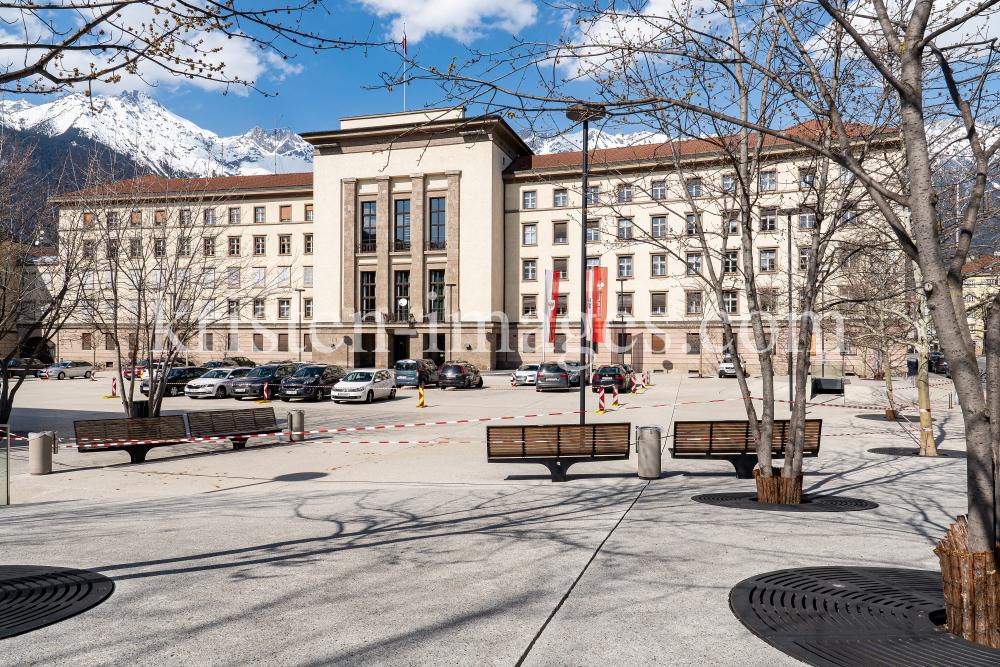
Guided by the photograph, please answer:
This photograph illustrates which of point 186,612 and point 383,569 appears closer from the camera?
point 186,612

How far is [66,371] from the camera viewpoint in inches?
1965

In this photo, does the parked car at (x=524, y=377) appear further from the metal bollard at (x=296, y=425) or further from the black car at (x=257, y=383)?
the metal bollard at (x=296, y=425)

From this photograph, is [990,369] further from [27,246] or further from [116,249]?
[27,246]

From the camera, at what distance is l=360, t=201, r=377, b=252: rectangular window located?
2280 inches

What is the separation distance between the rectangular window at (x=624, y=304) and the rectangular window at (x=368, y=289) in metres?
20.6

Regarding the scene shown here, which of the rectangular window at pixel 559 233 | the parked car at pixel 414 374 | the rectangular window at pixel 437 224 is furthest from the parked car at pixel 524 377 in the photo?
the rectangular window at pixel 437 224

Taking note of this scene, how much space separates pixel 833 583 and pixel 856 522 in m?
2.56

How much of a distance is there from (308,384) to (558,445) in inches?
791

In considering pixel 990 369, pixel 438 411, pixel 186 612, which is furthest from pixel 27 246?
pixel 990 369

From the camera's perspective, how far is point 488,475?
11.6 m

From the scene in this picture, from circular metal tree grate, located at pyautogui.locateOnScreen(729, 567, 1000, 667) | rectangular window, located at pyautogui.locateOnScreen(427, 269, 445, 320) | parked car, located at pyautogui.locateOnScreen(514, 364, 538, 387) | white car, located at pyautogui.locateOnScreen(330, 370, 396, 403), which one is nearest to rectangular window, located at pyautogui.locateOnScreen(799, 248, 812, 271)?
circular metal tree grate, located at pyautogui.locateOnScreen(729, 567, 1000, 667)

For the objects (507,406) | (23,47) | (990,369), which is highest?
(23,47)

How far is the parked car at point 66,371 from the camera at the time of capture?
49.2 meters

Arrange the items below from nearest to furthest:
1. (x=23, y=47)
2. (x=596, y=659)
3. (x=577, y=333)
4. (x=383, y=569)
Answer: (x=596, y=659)
(x=23, y=47)
(x=383, y=569)
(x=577, y=333)
